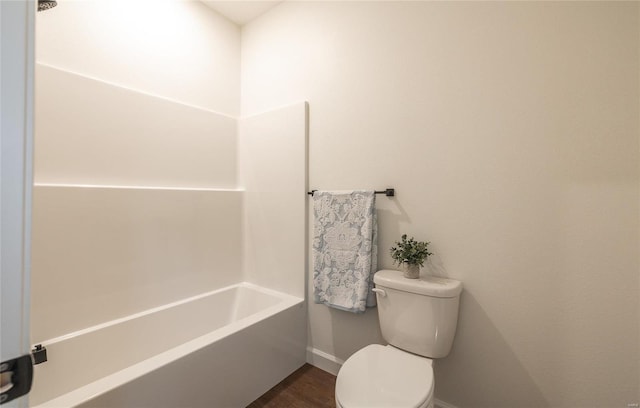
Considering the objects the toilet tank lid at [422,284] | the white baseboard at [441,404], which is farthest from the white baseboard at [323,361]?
the toilet tank lid at [422,284]

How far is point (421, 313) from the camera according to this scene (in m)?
1.39

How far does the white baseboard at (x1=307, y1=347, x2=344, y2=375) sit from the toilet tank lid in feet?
2.55

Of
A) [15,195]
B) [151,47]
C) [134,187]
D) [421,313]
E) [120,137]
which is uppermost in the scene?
[151,47]

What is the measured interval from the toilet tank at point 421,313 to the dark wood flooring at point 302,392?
2.00ft

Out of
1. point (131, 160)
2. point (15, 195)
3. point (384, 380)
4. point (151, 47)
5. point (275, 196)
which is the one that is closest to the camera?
point (15, 195)

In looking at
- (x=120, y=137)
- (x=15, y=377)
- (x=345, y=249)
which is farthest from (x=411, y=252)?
(x=120, y=137)

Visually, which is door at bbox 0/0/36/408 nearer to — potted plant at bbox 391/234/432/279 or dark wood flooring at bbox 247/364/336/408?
potted plant at bbox 391/234/432/279

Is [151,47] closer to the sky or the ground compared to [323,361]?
closer to the sky

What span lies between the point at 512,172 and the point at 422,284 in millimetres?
692

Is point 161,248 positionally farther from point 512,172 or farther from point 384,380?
point 512,172

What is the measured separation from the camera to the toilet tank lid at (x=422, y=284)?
1.36 metres

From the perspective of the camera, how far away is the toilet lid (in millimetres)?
1059

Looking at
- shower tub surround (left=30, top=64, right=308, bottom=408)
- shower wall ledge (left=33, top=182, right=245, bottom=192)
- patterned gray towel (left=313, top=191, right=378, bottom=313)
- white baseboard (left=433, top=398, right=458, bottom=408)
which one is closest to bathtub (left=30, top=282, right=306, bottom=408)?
shower tub surround (left=30, top=64, right=308, bottom=408)

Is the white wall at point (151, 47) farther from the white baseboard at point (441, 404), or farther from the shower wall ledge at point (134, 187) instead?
the white baseboard at point (441, 404)
